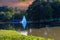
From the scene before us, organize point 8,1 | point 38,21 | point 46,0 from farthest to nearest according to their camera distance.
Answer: point 8,1 → point 46,0 → point 38,21

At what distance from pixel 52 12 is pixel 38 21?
558 mm

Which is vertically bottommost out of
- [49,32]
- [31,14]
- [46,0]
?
[49,32]

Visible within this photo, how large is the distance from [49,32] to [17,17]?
4.84 ft

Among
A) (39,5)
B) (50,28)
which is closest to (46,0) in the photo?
(39,5)

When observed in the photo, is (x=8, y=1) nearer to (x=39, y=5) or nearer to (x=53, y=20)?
(x=39, y=5)

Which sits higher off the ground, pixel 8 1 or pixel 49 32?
pixel 8 1

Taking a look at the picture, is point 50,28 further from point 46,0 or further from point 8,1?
point 8,1

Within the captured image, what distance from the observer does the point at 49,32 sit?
19.2 feet

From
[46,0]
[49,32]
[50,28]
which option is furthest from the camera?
[46,0]

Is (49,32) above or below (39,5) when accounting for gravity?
below

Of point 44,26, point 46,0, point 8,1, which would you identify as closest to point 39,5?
point 46,0

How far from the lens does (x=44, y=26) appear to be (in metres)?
6.72

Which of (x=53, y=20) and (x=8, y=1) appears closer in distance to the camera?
(x=53, y=20)

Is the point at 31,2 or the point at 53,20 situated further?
the point at 31,2
